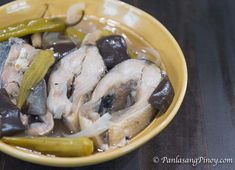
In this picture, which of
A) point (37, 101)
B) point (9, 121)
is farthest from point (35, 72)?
point (9, 121)

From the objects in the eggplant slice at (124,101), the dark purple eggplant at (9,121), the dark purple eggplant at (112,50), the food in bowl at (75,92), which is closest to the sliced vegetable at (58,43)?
the food in bowl at (75,92)

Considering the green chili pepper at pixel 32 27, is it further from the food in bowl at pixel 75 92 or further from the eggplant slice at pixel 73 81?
the eggplant slice at pixel 73 81

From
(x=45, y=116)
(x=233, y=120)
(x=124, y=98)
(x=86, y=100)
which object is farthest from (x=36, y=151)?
(x=233, y=120)

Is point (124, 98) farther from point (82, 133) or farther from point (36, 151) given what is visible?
point (36, 151)

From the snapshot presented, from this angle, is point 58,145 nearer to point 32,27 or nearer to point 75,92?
point 75,92

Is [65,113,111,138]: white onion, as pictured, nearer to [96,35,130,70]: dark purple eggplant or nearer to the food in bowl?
the food in bowl
